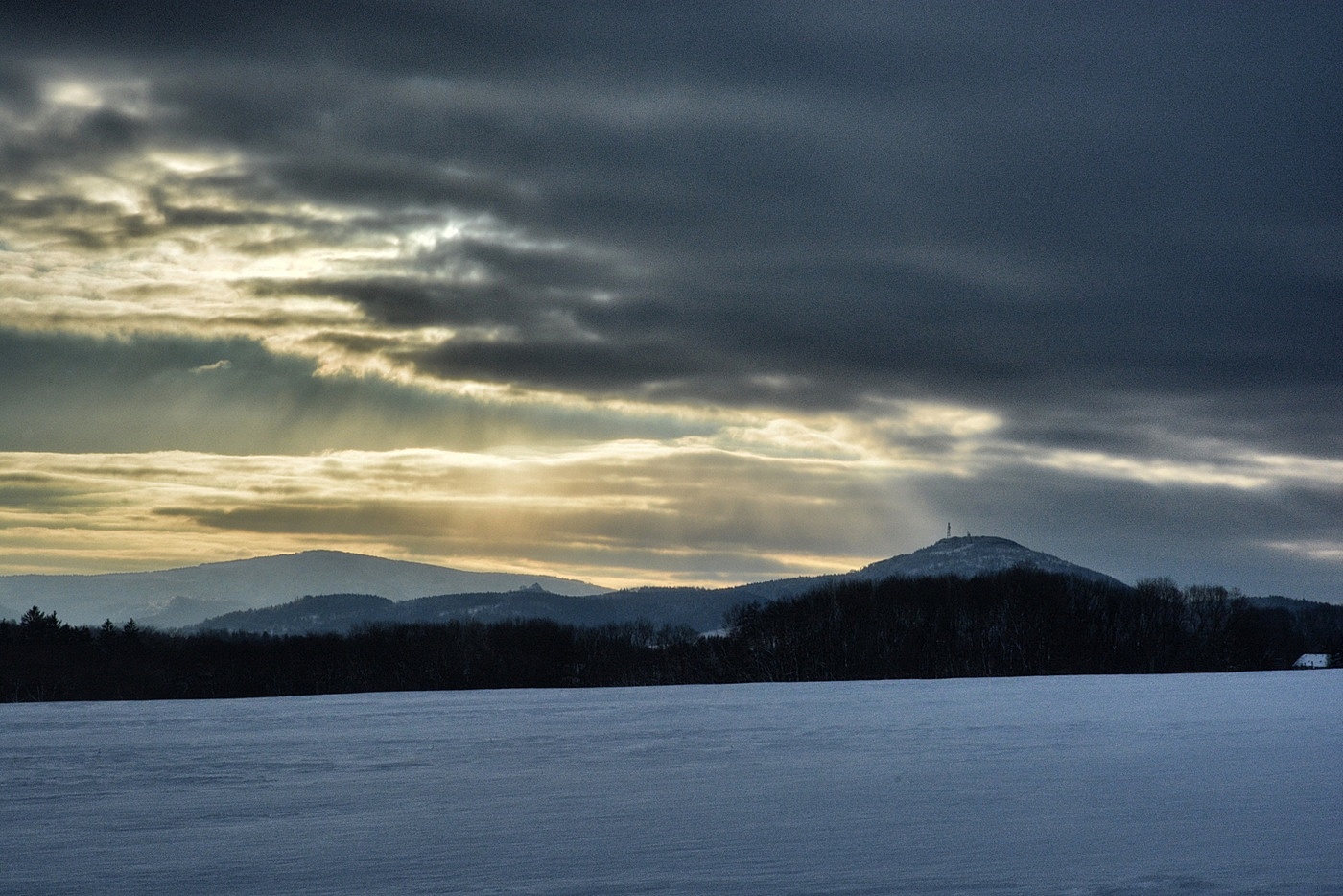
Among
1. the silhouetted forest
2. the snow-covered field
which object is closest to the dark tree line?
the silhouetted forest

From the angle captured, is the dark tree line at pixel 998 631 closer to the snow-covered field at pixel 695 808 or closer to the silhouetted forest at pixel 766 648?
the silhouetted forest at pixel 766 648

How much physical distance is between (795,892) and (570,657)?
107 m

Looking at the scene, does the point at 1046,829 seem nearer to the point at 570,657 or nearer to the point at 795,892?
the point at 795,892

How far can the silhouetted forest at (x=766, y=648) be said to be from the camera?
10119 cm

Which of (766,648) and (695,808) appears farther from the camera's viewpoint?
(766,648)

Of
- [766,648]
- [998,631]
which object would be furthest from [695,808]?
[998,631]

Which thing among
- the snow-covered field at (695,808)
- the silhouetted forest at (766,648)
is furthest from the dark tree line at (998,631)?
the snow-covered field at (695,808)

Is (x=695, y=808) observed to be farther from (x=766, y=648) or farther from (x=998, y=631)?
(x=998, y=631)

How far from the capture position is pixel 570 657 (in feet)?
380

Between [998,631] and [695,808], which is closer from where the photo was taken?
[695,808]

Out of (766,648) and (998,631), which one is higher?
(998,631)

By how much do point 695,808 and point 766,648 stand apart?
294 ft

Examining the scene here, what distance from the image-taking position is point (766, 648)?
105 meters

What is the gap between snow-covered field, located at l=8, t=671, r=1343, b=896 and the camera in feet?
39.1
